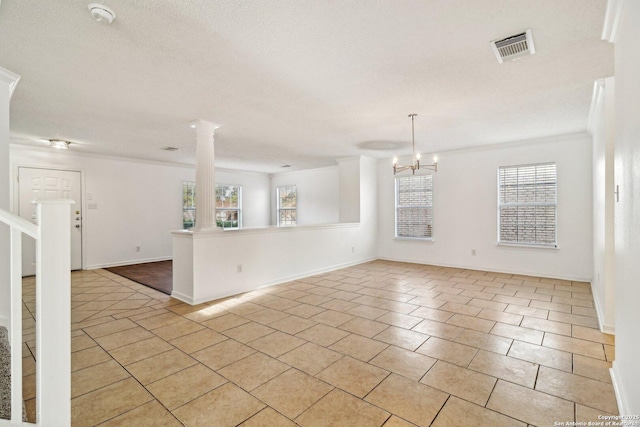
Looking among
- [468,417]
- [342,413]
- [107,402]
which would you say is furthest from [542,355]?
[107,402]

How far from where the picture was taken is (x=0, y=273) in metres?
2.67

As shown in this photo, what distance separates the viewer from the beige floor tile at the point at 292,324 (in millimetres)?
3053

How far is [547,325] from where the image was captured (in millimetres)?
3135

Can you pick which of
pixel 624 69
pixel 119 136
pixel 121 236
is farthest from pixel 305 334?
pixel 121 236

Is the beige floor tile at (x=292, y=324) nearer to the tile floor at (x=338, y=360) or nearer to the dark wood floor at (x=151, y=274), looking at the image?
the tile floor at (x=338, y=360)

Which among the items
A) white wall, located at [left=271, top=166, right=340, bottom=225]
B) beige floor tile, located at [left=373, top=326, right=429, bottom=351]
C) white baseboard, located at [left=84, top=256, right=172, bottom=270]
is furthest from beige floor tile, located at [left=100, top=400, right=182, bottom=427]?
white wall, located at [left=271, top=166, right=340, bottom=225]

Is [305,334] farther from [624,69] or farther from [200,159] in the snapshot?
[624,69]

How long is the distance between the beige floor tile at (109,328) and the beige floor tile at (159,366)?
874 millimetres

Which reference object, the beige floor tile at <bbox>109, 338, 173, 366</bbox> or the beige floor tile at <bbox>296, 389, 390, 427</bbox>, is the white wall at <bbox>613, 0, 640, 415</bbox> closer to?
the beige floor tile at <bbox>296, 389, 390, 427</bbox>

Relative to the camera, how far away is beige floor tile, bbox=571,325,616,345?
276 cm

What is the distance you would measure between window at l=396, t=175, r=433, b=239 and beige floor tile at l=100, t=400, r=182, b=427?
5.72 metres

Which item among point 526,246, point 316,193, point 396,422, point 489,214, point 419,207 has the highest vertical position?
point 316,193

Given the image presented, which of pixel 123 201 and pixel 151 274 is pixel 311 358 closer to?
pixel 151 274

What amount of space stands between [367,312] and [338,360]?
46.4 inches
